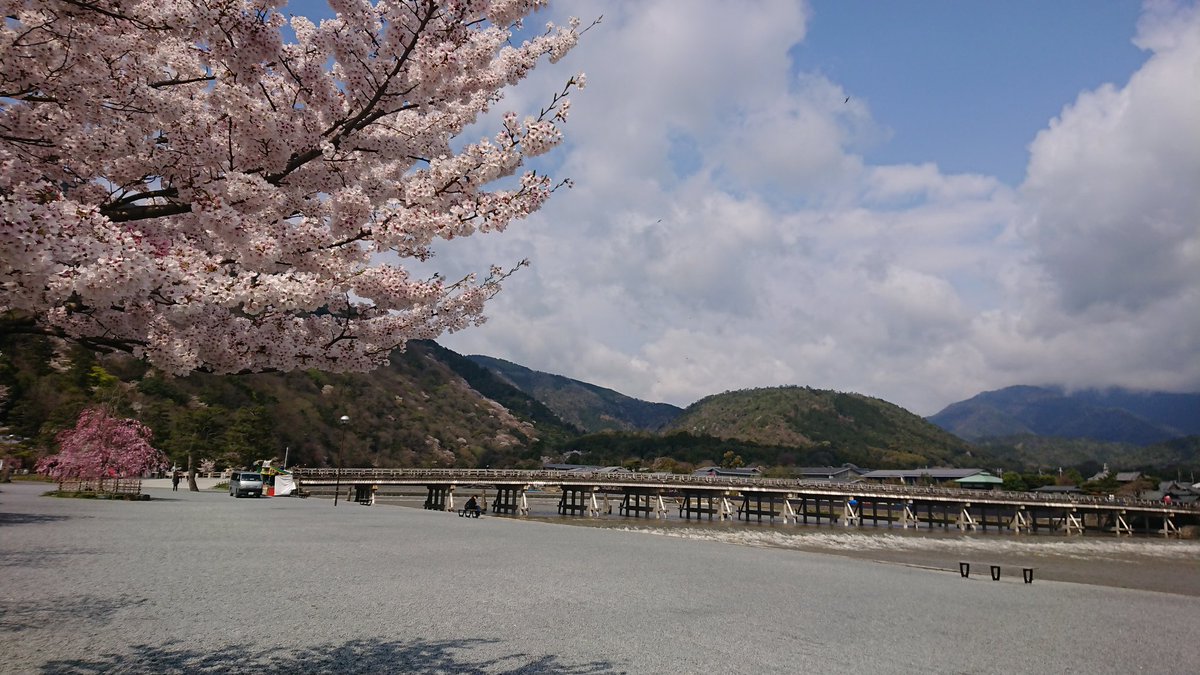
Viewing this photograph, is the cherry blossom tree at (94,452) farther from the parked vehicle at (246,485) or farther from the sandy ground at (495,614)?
the sandy ground at (495,614)

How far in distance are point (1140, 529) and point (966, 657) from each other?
96.6 meters

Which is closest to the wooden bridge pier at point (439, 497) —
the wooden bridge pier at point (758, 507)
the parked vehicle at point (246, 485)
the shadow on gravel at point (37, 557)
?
the parked vehicle at point (246, 485)

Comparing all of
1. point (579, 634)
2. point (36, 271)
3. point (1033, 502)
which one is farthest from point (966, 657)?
point (1033, 502)

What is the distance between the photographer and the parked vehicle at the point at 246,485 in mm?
48375

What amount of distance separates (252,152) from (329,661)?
231 inches

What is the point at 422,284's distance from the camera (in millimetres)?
5938

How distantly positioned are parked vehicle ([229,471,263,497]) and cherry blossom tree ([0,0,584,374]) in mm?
49825

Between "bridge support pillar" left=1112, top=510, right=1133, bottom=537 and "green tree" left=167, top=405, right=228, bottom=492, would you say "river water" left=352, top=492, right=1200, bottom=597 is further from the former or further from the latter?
"green tree" left=167, top=405, right=228, bottom=492

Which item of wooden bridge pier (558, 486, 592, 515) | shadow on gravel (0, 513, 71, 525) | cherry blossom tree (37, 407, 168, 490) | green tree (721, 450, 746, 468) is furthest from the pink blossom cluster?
green tree (721, 450, 746, 468)

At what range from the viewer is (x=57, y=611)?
912 centimetres

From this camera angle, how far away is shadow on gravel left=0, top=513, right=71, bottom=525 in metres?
20.2

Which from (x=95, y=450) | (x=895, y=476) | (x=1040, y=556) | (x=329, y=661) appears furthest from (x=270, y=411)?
(x=329, y=661)

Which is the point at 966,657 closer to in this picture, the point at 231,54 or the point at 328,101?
the point at 328,101

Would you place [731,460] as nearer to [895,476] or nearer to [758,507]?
[895,476]
